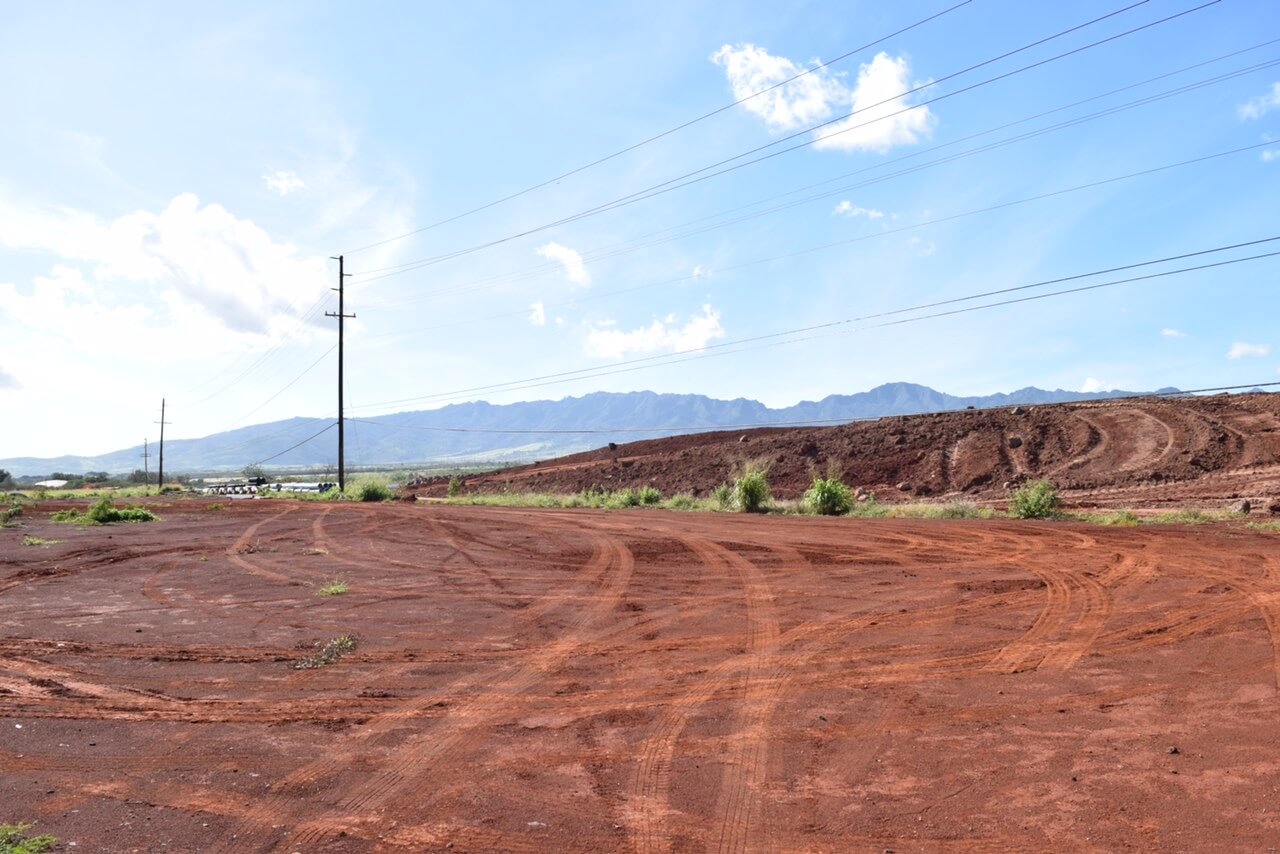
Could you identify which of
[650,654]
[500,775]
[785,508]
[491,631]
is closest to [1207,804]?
[500,775]

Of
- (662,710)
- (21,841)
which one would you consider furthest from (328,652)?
(21,841)

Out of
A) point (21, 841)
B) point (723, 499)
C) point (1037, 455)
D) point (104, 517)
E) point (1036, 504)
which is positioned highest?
point (1037, 455)

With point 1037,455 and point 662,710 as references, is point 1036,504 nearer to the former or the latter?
point 1037,455

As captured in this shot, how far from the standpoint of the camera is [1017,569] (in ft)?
50.7

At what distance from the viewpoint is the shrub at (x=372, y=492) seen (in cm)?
5381

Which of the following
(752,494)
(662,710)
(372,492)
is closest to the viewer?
(662,710)

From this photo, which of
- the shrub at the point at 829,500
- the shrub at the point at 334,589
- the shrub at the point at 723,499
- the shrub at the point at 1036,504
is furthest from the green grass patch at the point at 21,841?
the shrub at the point at 723,499

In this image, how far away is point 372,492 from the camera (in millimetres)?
53906

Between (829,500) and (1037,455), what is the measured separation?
52.0 feet

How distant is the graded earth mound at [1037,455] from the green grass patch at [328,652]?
2682 cm

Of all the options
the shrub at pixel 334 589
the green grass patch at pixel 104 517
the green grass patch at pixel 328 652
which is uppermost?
the green grass patch at pixel 104 517

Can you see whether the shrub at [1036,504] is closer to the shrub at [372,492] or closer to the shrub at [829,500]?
the shrub at [829,500]

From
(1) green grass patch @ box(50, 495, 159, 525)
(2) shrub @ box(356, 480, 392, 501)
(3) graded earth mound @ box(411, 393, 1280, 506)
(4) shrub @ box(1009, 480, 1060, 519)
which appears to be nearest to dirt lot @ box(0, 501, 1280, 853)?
(4) shrub @ box(1009, 480, 1060, 519)

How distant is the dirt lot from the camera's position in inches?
215
